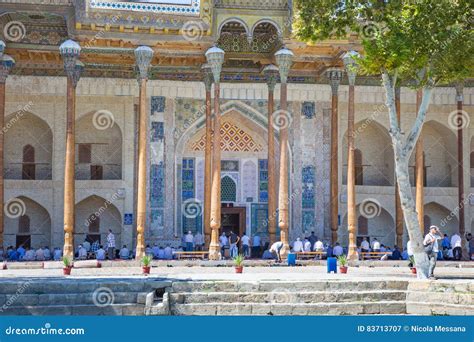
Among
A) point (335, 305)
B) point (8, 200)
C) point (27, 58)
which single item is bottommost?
point (335, 305)

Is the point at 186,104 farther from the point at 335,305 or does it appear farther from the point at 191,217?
the point at 335,305

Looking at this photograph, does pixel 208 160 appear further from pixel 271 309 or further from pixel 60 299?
pixel 60 299

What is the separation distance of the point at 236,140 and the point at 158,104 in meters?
3.15

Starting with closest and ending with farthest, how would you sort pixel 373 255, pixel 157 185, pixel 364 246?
pixel 373 255, pixel 364 246, pixel 157 185

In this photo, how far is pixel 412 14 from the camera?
1505 centimetres

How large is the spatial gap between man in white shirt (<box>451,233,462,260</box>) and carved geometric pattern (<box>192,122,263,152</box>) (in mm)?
7572

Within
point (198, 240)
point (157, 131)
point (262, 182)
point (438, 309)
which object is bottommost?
point (438, 309)

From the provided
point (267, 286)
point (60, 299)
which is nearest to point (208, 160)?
point (267, 286)

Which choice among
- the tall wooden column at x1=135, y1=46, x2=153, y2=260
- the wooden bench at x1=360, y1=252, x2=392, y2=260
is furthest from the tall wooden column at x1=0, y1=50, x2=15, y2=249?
the wooden bench at x1=360, y1=252, x2=392, y2=260

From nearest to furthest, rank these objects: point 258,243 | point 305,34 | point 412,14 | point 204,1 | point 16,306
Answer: point 16,306 → point 412,14 → point 305,34 → point 204,1 → point 258,243

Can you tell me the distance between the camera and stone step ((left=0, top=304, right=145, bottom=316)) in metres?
13.0

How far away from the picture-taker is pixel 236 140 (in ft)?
96.1

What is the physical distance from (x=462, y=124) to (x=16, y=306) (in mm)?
20652

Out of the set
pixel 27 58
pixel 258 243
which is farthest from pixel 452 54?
pixel 27 58
